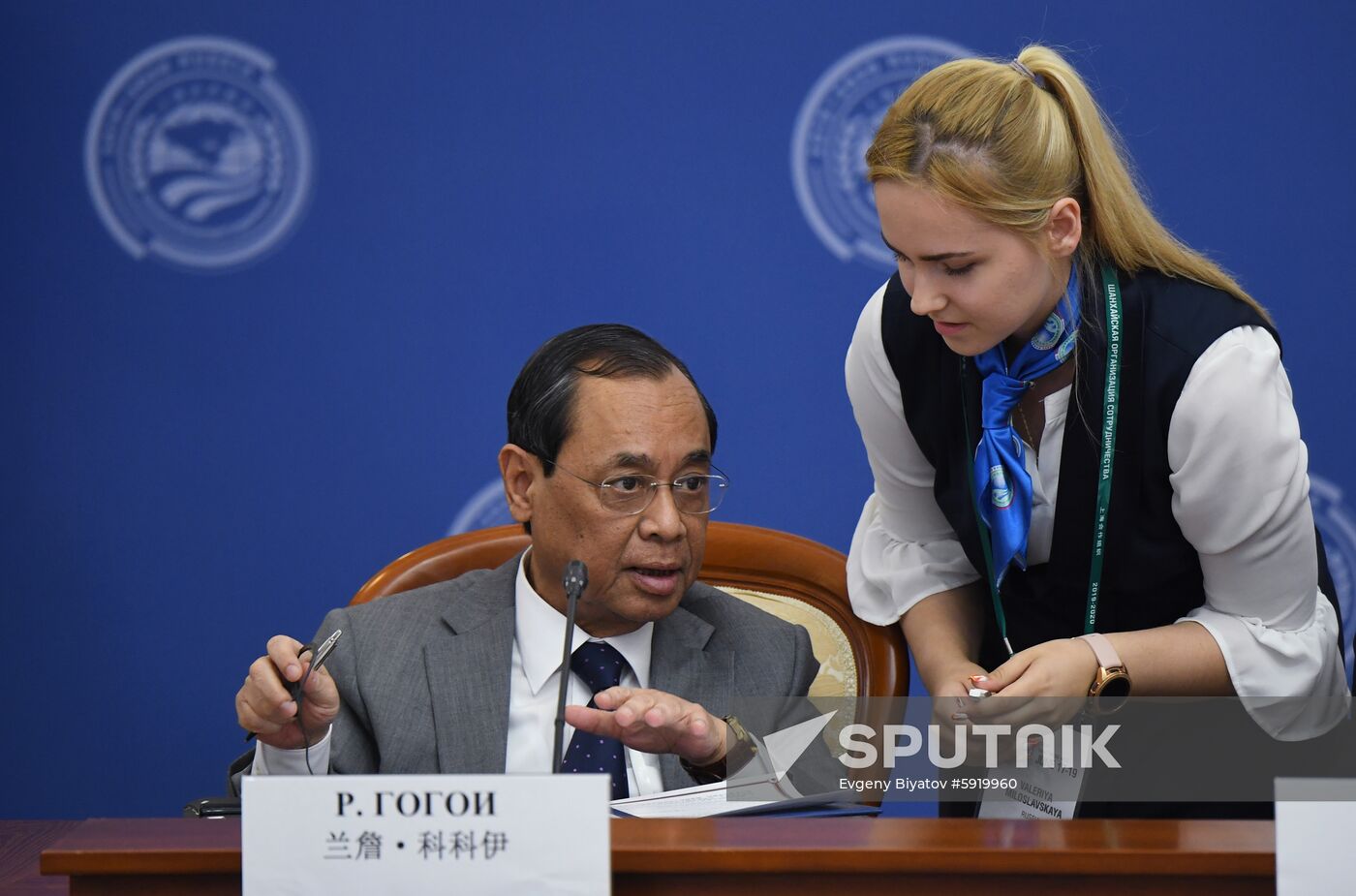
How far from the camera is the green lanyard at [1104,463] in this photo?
1.47 m

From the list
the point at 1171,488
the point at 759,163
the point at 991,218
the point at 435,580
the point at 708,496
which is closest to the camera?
the point at 991,218

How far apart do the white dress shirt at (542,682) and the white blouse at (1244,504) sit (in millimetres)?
373

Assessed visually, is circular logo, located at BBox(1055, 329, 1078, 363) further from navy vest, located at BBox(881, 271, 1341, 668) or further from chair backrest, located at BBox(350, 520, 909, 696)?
chair backrest, located at BBox(350, 520, 909, 696)

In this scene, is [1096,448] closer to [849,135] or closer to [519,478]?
[519,478]

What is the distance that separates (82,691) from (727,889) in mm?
2191

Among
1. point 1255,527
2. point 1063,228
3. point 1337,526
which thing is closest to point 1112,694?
point 1255,527

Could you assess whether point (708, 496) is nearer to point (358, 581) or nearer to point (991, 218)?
point (991, 218)

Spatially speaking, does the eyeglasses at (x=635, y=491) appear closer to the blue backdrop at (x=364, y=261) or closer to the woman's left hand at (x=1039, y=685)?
the woman's left hand at (x=1039, y=685)

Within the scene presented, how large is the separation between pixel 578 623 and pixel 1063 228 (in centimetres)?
71

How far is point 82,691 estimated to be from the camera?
2795mm

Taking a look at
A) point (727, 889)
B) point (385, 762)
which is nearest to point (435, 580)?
point (385, 762)

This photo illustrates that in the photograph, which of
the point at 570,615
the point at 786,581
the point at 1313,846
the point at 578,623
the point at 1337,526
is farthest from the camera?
the point at 1337,526

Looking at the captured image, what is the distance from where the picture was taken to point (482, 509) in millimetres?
2748

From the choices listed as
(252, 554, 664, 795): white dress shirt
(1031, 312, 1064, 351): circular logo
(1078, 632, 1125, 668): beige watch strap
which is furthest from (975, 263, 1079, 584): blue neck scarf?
(252, 554, 664, 795): white dress shirt
